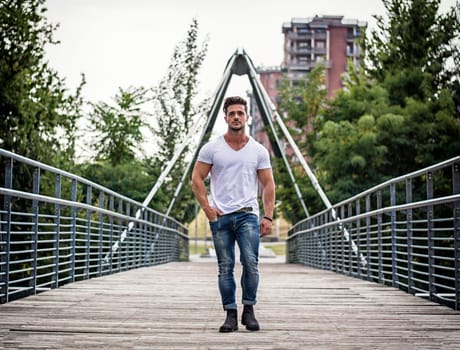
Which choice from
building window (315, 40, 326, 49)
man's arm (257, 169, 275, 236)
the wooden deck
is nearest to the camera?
the wooden deck

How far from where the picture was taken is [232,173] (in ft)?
17.1

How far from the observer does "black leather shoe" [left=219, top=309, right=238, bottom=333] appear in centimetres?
506

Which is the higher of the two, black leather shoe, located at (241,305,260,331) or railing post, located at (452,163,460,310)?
railing post, located at (452,163,460,310)

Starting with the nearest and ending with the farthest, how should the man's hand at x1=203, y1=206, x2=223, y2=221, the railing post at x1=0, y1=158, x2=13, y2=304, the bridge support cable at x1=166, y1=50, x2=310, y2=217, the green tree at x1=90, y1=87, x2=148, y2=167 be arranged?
the man's hand at x1=203, y1=206, x2=223, y2=221 < the railing post at x1=0, y1=158, x2=13, y2=304 < the green tree at x1=90, y1=87, x2=148, y2=167 < the bridge support cable at x1=166, y1=50, x2=310, y2=217

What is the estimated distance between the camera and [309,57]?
84.2 metres

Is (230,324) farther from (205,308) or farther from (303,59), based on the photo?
(303,59)

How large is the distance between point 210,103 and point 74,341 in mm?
25969

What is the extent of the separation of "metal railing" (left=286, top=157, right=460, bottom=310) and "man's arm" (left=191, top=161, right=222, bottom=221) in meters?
1.87

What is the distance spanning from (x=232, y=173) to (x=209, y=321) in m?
1.14

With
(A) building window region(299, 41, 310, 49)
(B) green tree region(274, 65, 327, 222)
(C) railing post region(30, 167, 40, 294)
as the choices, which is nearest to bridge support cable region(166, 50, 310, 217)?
(B) green tree region(274, 65, 327, 222)

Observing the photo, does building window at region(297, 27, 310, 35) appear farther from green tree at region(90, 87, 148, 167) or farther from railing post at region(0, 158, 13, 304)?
railing post at region(0, 158, 13, 304)

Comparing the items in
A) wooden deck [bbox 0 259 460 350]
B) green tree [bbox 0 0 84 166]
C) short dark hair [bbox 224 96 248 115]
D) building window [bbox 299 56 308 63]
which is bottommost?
wooden deck [bbox 0 259 460 350]

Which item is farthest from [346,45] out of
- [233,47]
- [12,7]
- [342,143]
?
[12,7]

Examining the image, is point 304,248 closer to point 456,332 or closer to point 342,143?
point 342,143
